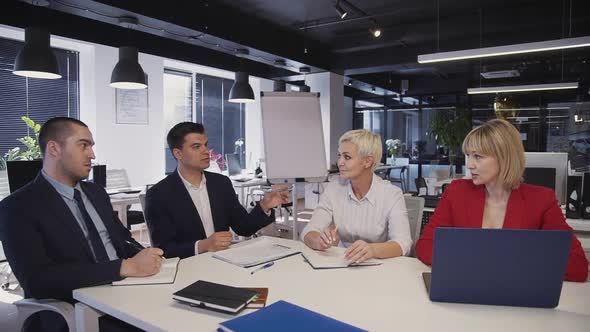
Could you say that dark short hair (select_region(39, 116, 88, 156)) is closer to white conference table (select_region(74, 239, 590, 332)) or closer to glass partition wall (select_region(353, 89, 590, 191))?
white conference table (select_region(74, 239, 590, 332))

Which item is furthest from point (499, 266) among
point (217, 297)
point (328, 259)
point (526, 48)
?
point (526, 48)

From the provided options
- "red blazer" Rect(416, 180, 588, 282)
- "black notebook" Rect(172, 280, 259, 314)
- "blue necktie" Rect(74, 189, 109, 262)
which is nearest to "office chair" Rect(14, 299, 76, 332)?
"blue necktie" Rect(74, 189, 109, 262)

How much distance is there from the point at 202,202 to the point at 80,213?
0.84 metres

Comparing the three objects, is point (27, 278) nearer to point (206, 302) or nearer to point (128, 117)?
point (206, 302)

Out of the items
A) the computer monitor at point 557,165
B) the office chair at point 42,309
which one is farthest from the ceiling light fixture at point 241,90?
the office chair at point 42,309

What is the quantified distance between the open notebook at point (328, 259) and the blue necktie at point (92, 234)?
91cm

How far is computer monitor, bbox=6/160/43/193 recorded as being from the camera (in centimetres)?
310

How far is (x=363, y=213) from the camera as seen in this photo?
2195mm

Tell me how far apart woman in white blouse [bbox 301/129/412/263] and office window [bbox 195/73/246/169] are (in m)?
6.15

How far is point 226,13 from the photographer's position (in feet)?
17.2

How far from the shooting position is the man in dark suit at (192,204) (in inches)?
90.6

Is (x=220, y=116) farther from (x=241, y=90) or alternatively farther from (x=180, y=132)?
(x=180, y=132)

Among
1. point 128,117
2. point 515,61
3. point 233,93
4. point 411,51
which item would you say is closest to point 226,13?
point 233,93

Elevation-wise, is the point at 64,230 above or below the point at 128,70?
below
